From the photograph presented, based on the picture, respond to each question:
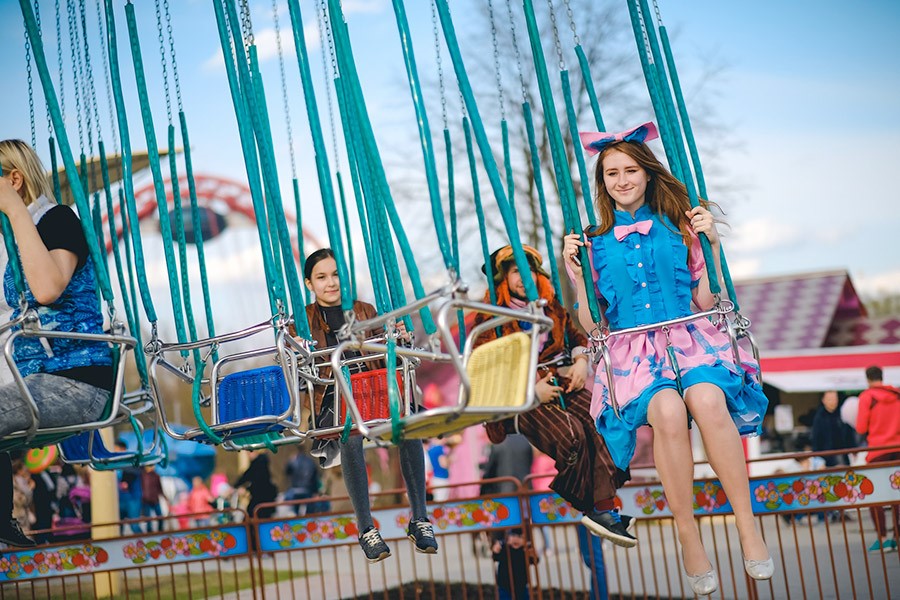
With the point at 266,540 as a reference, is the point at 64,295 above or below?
above

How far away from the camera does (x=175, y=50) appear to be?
17.9 feet

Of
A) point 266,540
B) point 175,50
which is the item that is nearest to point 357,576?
point 266,540

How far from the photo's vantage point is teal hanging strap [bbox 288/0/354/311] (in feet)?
12.1

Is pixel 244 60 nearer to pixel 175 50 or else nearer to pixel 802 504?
pixel 175 50

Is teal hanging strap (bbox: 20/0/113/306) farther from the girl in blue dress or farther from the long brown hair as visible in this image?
the long brown hair

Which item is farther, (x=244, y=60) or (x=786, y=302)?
(x=786, y=302)

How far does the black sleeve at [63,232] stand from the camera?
4.28m

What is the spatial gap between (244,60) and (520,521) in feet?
12.8

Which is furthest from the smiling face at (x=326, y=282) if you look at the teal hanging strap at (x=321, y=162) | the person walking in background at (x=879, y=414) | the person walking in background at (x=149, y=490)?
the person walking in background at (x=149, y=490)

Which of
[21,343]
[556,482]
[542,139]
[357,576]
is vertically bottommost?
[357,576]

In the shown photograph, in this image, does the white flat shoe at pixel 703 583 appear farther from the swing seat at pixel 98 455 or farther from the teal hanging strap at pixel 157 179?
the swing seat at pixel 98 455

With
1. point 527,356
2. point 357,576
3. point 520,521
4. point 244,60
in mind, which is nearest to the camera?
point 527,356

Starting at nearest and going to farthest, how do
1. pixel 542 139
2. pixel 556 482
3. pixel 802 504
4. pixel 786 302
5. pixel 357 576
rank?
1. pixel 556 482
2. pixel 802 504
3. pixel 357 576
4. pixel 542 139
5. pixel 786 302

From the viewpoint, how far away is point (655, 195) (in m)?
4.32
